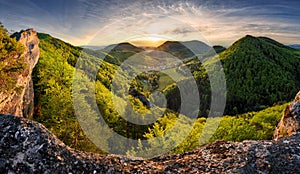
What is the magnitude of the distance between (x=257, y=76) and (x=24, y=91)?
138 m

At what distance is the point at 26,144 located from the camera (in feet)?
23.4

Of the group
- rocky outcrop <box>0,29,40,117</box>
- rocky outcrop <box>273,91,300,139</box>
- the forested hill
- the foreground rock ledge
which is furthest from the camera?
the forested hill

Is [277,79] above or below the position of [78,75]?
below

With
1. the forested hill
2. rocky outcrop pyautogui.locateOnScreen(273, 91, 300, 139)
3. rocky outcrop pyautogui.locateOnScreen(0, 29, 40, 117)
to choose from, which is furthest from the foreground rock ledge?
the forested hill

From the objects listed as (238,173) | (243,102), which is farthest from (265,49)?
(238,173)

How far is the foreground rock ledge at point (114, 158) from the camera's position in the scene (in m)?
6.84

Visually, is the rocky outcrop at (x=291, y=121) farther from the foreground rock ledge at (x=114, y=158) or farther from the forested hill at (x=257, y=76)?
the forested hill at (x=257, y=76)

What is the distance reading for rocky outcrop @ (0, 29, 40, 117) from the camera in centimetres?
1895

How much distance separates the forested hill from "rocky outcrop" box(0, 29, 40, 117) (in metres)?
108

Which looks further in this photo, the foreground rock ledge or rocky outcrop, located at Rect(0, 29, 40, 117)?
rocky outcrop, located at Rect(0, 29, 40, 117)

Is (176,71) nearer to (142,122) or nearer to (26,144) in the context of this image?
(142,122)

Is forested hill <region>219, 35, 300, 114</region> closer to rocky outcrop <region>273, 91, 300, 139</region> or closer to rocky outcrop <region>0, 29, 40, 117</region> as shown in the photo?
rocky outcrop <region>0, 29, 40, 117</region>

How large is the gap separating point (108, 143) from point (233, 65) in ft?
438

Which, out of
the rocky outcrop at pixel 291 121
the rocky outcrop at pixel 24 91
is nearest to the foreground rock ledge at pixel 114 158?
the rocky outcrop at pixel 291 121
